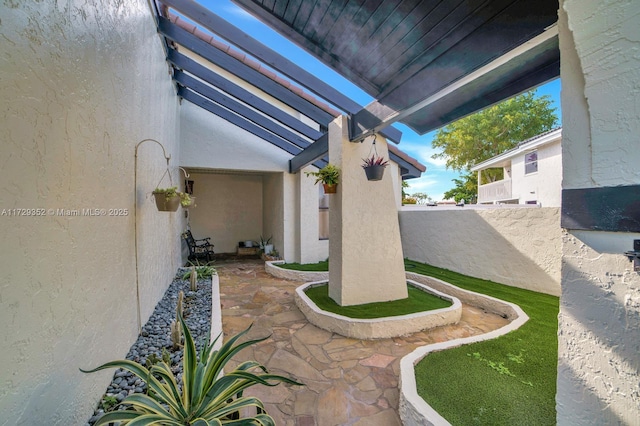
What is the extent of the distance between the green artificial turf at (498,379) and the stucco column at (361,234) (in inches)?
64.0

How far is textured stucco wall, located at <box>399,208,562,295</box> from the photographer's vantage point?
4766 mm

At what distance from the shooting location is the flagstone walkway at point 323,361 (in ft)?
7.41

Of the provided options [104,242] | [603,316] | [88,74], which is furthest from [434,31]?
[104,242]

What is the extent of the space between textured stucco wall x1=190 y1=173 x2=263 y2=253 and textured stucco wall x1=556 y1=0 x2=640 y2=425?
9.80 meters

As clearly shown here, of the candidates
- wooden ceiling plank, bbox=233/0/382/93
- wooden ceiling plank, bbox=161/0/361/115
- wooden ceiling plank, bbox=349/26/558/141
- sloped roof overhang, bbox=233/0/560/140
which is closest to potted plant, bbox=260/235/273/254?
wooden ceiling plank, bbox=349/26/558/141

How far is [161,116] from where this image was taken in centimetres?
442

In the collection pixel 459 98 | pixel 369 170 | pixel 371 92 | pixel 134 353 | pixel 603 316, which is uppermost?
pixel 371 92

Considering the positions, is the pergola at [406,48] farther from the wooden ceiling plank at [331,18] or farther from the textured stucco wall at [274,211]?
the textured stucco wall at [274,211]

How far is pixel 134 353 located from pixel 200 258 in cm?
637

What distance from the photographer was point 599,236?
119cm

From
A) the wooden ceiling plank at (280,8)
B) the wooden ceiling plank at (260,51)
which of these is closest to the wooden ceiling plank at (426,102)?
the wooden ceiling plank at (260,51)

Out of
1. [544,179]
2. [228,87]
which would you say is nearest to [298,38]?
[228,87]

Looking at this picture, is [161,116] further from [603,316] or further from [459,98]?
[603,316]

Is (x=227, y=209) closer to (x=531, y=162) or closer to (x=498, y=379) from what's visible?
(x=498, y=379)
